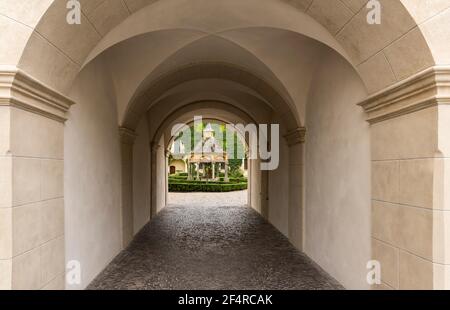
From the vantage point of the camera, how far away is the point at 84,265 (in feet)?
13.4

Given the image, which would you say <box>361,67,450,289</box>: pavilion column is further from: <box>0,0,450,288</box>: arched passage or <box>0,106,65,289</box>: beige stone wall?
<box>0,106,65,289</box>: beige stone wall

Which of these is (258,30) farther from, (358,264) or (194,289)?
(194,289)

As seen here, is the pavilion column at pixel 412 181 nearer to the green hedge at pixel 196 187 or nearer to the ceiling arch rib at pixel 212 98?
the ceiling arch rib at pixel 212 98

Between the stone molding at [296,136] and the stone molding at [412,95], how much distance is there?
8.43 ft

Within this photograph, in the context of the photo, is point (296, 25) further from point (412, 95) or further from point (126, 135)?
point (126, 135)

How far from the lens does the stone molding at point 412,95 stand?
2.39 m

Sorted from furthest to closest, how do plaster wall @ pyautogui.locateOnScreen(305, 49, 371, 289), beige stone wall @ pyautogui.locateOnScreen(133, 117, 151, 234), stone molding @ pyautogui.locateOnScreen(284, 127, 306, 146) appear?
beige stone wall @ pyautogui.locateOnScreen(133, 117, 151, 234) < stone molding @ pyautogui.locateOnScreen(284, 127, 306, 146) < plaster wall @ pyautogui.locateOnScreen(305, 49, 371, 289)

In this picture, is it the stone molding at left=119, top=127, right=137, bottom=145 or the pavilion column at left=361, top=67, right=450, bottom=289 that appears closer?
the pavilion column at left=361, top=67, right=450, bottom=289

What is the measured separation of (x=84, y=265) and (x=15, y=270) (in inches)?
67.3

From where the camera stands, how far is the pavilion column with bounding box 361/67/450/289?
2424 millimetres

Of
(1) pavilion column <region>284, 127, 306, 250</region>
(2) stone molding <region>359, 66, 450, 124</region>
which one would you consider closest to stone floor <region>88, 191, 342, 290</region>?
(1) pavilion column <region>284, 127, 306, 250</region>

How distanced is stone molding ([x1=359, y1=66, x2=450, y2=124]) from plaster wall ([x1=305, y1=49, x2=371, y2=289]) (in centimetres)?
48

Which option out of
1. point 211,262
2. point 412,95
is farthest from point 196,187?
point 412,95

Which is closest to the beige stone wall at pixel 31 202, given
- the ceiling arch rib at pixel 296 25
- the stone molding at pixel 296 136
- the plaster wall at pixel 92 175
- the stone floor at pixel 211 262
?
the plaster wall at pixel 92 175
